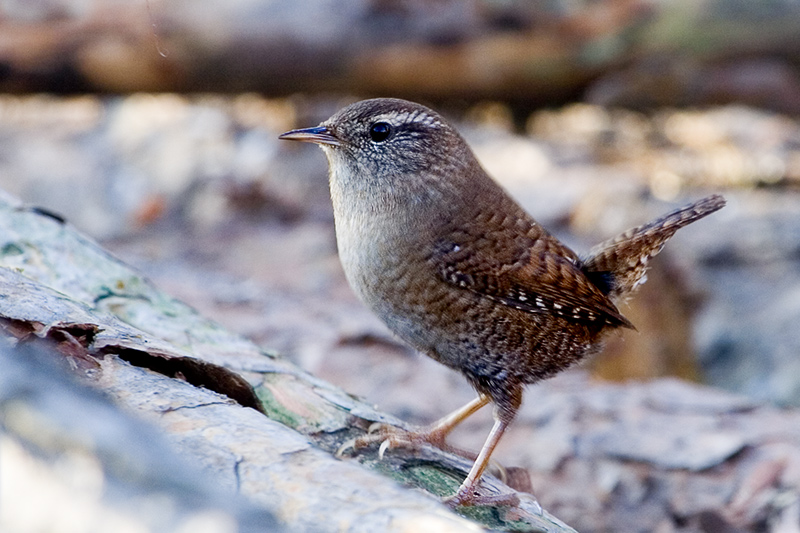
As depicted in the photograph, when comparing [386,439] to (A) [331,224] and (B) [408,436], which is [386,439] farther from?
(A) [331,224]

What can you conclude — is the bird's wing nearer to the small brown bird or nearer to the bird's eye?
the small brown bird

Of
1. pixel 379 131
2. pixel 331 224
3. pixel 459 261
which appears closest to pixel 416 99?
pixel 331 224

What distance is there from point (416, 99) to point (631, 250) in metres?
4.25

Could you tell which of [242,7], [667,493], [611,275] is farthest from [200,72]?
[667,493]

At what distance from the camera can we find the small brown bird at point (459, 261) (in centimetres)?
280

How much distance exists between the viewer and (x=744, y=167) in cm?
745

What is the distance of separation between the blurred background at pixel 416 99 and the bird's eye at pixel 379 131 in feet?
5.85

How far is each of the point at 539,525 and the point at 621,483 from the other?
1.41 m

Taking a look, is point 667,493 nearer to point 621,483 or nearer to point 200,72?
point 621,483

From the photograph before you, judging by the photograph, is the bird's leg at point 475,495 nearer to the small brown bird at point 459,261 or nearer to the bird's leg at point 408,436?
the small brown bird at point 459,261

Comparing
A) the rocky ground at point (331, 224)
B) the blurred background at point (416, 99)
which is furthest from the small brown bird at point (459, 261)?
the blurred background at point (416, 99)

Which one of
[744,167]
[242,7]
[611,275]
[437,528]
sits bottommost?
[437,528]

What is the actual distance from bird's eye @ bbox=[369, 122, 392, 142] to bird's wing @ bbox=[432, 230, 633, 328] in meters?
0.49

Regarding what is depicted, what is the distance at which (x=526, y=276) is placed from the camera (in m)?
2.96
